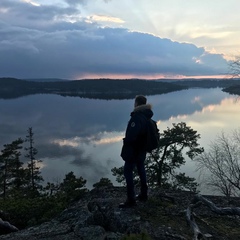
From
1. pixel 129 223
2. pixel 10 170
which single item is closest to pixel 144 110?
pixel 129 223

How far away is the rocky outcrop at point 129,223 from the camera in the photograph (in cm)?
477

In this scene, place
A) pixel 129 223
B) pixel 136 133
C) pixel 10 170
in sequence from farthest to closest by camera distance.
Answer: pixel 10 170 < pixel 136 133 < pixel 129 223

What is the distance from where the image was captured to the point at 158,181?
771 inches

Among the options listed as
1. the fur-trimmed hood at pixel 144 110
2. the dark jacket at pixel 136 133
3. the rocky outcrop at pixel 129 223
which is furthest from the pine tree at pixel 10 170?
the fur-trimmed hood at pixel 144 110

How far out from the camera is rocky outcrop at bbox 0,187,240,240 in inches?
188

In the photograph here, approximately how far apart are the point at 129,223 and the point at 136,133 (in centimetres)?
142

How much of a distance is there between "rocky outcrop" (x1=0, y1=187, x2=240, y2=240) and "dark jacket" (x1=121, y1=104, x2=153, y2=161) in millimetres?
978

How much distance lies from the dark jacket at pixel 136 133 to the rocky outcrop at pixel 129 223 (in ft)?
3.21

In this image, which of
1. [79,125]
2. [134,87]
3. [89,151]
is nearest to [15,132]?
[79,125]

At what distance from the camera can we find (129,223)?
4996mm

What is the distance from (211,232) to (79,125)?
→ 6584 centimetres

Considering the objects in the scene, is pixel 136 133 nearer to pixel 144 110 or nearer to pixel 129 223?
pixel 144 110

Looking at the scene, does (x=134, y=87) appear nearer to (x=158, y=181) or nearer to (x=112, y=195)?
(x=158, y=181)

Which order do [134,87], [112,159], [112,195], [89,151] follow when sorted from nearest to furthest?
[112,195] → [112,159] → [89,151] → [134,87]
